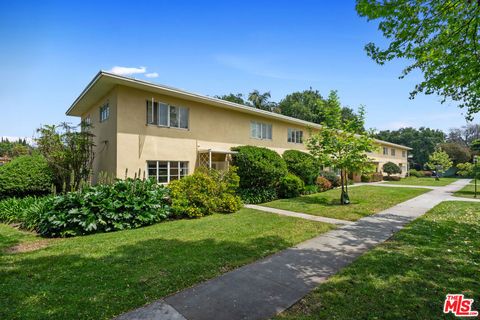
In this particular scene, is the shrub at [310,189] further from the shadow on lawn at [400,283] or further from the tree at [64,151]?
the tree at [64,151]

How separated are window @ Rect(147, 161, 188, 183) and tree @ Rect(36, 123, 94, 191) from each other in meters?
3.28

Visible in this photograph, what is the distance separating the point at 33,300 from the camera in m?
3.75

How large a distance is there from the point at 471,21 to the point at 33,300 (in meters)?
10.7

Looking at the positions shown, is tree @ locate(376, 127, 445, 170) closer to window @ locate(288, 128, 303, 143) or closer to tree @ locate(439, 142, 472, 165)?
tree @ locate(439, 142, 472, 165)

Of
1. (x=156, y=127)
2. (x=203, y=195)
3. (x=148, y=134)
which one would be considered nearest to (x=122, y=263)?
(x=203, y=195)

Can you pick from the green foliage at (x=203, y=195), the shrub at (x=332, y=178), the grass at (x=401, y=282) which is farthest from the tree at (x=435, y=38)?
the shrub at (x=332, y=178)

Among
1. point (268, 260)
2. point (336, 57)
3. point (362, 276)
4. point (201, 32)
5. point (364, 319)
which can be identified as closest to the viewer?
point (364, 319)

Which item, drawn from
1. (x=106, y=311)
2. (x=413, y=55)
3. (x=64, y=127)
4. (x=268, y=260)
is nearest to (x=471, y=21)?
(x=413, y=55)

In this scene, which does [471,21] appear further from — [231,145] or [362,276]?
[231,145]

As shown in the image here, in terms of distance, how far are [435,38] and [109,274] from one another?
9.79 m

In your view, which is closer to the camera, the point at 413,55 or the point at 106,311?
the point at 106,311

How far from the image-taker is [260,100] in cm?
4472

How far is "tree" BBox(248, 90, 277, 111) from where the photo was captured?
4431cm

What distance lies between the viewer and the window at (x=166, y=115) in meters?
11.9
